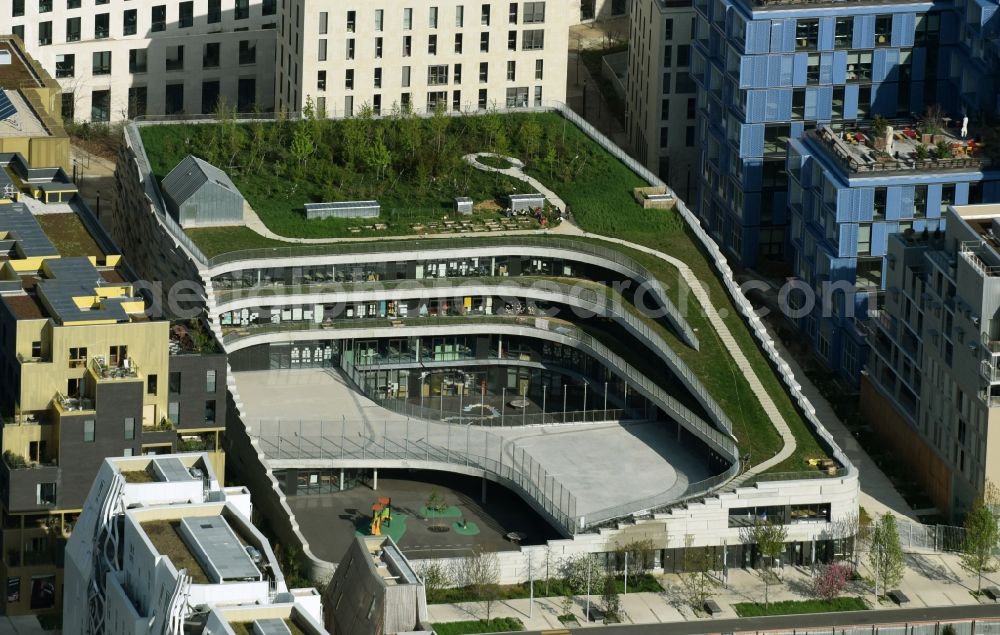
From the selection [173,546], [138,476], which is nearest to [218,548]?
[173,546]

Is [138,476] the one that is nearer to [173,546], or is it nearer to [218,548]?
[173,546]

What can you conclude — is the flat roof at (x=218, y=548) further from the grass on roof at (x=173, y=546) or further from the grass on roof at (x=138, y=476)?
the grass on roof at (x=138, y=476)

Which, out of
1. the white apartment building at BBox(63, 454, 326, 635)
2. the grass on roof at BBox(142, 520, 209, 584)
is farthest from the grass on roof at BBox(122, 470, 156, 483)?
the grass on roof at BBox(142, 520, 209, 584)

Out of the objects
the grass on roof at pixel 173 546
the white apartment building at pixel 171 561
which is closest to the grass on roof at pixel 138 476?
the white apartment building at pixel 171 561

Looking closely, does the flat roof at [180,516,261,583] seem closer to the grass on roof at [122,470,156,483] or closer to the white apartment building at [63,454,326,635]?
the white apartment building at [63,454,326,635]

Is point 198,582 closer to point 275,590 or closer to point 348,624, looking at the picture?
point 275,590
